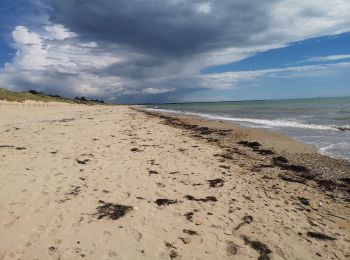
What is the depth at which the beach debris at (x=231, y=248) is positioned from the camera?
4.72 meters

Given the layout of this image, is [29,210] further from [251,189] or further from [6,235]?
[251,189]

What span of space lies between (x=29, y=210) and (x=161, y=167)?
14.1 ft

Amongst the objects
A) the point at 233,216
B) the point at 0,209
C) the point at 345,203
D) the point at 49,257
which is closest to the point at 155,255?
the point at 49,257

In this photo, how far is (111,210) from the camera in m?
5.96

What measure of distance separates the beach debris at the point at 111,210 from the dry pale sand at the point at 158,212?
36mm

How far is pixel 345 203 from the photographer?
6977 millimetres

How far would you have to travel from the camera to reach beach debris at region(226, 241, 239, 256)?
4.72 m

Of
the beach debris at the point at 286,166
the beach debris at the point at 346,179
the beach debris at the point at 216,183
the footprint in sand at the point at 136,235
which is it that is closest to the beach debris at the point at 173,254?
the footprint in sand at the point at 136,235

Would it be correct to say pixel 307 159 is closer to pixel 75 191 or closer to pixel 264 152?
pixel 264 152

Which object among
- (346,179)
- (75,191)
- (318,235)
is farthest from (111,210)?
(346,179)

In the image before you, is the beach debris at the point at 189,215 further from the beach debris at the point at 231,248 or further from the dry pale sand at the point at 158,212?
the beach debris at the point at 231,248

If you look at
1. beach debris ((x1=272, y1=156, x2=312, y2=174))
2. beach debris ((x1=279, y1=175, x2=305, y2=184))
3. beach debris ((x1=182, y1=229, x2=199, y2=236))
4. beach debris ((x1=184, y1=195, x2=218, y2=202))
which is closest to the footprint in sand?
beach debris ((x1=182, y1=229, x2=199, y2=236))

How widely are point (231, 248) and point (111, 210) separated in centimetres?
236

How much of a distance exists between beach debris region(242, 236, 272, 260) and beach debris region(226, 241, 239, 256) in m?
0.22
